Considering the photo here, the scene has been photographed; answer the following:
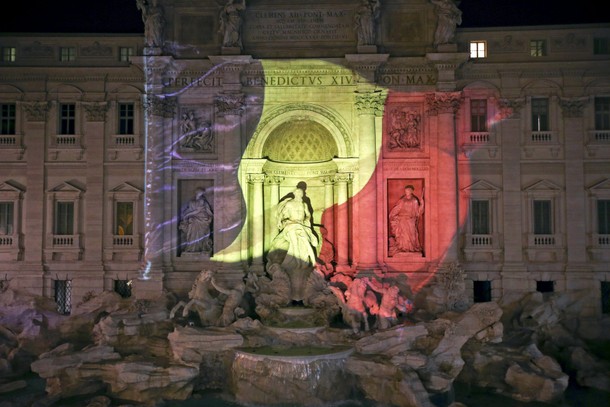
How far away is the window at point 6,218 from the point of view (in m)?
27.2

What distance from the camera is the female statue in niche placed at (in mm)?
26359

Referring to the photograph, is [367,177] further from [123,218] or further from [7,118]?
[7,118]

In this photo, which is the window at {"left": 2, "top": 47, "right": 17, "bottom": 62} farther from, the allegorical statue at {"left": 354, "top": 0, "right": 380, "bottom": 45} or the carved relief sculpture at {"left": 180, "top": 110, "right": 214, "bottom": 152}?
the allegorical statue at {"left": 354, "top": 0, "right": 380, "bottom": 45}

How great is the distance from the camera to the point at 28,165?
27.2 metres

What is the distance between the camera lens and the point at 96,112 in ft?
89.2

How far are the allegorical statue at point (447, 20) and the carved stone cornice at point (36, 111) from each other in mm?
17198

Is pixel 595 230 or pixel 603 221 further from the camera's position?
pixel 603 221

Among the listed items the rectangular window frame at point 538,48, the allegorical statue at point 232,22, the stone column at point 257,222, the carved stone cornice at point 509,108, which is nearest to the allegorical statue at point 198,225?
the stone column at point 257,222

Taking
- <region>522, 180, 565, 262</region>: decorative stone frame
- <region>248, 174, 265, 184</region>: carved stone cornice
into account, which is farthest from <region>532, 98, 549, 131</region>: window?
<region>248, 174, 265, 184</region>: carved stone cornice

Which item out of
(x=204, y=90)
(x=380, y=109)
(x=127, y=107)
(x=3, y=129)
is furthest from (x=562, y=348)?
(x=3, y=129)

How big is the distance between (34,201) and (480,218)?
19455 millimetres

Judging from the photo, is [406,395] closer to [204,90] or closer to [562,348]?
[562,348]

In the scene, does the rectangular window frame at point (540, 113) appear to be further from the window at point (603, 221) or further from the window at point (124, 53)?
the window at point (124, 53)

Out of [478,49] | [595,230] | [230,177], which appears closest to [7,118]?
[230,177]
